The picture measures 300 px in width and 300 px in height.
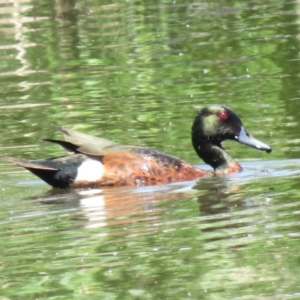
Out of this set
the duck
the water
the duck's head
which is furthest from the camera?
the duck's head

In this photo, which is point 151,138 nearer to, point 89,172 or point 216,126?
point 216,126

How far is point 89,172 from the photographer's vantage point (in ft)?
32.3

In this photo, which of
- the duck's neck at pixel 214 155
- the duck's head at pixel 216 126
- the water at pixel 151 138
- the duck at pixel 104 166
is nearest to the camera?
the water at pixel 151 138

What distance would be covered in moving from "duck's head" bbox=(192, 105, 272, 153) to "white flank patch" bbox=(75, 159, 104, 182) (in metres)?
1.04

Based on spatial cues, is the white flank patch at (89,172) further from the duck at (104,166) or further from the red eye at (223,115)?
the red eye at (223,115)

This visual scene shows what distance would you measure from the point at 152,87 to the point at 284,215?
567 centimetres

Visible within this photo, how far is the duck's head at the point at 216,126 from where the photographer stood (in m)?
10.4

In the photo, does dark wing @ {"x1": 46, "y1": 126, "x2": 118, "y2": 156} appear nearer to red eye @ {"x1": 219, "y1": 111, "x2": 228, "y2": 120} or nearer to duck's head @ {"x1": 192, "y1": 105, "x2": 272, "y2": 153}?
duck's head @ {"x1": 192, "y1": 105, "x2": 272, "y2": 153}

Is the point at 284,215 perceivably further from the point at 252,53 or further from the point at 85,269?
the point at 252,53

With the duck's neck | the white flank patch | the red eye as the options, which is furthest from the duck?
the red eye

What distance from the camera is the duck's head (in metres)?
10.4

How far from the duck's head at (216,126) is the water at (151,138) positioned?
0.28 m

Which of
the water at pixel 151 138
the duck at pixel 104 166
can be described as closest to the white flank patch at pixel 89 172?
the duck at pixel 104 166

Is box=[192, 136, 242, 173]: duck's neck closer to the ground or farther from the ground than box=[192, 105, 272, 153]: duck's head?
closer to the ground
